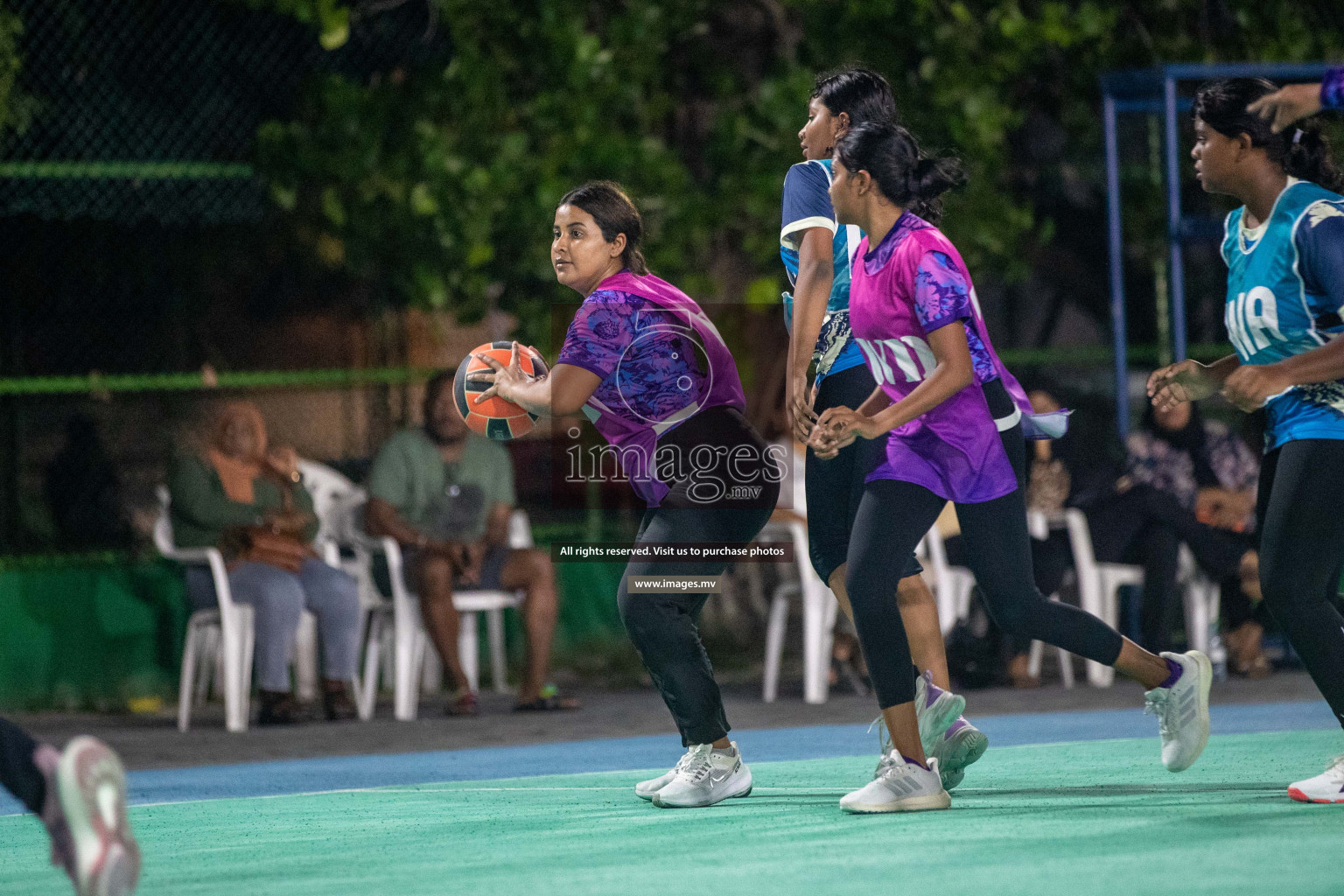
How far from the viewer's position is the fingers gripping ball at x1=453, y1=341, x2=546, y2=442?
19.8 feet

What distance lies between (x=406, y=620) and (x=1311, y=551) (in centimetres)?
575

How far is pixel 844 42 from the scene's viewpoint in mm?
11672

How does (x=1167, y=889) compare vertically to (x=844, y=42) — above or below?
below

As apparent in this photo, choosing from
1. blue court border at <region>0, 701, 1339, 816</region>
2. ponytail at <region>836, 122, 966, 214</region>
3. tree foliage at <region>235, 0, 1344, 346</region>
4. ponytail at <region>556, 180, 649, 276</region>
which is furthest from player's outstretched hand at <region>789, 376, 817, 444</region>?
tree foliage at <region>235, 0, 1344, 346</region>

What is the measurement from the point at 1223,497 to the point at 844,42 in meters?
3.74

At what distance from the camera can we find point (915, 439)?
5266 millimetres

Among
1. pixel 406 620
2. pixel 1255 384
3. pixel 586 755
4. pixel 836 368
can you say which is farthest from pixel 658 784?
pixel 406 620

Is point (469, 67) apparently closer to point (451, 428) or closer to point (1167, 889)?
point (451, 428)

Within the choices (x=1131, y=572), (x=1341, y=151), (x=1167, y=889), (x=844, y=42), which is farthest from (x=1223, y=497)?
(x=1167, y=889)

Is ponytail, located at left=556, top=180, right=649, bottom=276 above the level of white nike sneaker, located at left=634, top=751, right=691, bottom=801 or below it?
above

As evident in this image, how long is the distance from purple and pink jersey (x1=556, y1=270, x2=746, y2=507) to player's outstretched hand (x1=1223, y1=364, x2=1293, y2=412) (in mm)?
1563

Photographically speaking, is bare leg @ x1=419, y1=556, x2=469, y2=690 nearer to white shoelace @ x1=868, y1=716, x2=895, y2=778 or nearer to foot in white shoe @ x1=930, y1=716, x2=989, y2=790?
white shoelace @ x1=868, y1=716, x2=895, y2=778

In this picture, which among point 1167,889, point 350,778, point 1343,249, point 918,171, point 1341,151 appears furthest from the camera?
point 1341,151

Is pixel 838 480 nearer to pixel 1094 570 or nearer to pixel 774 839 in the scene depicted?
pixel 774 839
